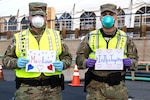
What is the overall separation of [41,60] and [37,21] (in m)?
0.41

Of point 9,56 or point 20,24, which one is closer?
point 9,56

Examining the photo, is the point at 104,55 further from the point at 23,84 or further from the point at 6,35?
the point at 6,35

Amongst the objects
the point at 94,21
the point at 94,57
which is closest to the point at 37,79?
the point at 94,57

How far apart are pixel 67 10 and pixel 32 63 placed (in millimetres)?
18024

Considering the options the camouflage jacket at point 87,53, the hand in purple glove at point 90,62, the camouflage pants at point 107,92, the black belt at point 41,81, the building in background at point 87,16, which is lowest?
the camouflage pants at point 107,92

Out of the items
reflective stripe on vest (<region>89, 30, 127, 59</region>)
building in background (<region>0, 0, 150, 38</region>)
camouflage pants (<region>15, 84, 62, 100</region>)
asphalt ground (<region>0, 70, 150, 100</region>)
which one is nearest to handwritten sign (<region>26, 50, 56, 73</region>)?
camouflage pants (<region>15, 84, 62, 100</region>)

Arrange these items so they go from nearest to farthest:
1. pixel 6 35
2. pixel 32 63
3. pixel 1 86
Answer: pixel 32 63, pixel 1 86, pixel 6 35

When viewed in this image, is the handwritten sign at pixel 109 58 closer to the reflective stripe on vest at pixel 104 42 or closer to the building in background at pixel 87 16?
the reflective stripe on vest at pixel 104 42

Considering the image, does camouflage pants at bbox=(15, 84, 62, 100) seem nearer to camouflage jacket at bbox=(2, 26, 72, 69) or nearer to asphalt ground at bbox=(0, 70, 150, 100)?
camouflage jacket at bbox=(2, 26, 72, 69)

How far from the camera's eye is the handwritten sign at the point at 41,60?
3.66 m

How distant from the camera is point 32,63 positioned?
3.66 m

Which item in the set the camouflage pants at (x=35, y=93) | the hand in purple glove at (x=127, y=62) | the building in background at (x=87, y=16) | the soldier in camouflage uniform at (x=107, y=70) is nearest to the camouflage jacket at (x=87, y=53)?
the soldier in camouflage uniform at (x=107, y=70)

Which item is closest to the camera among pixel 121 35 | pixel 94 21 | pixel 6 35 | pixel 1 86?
pixel 121 35

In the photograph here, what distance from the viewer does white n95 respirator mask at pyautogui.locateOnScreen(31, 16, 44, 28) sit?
11.9ft
